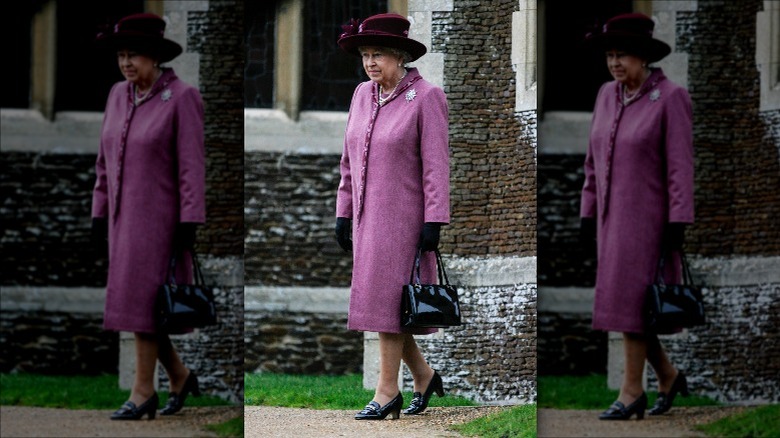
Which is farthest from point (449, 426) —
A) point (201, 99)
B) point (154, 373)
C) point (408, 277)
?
point (201, 99)

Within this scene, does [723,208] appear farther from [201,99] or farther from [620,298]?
[201,99]

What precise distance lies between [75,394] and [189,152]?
1.34m

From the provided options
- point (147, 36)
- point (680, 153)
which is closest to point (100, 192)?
point (147, 36)

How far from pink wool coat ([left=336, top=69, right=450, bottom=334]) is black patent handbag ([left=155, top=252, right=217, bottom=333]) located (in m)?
0.77

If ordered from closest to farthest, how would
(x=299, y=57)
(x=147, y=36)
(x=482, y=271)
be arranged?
(x=147, y=36)
(x=482, y=271)
(x=299, y=57)

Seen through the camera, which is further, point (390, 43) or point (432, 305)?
point (390, 43)

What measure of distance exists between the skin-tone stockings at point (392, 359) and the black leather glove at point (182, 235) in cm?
106

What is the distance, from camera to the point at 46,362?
712 cm

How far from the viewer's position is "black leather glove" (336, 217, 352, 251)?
7.04 metres

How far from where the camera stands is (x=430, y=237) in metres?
6.76

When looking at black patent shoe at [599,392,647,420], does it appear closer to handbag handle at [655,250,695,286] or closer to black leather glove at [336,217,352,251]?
handbag handle at [655,250,695,286]

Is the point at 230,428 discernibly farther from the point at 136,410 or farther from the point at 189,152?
the point at 189,152

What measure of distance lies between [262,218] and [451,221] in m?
1.10

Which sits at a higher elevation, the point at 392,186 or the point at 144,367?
the point at 392,186
